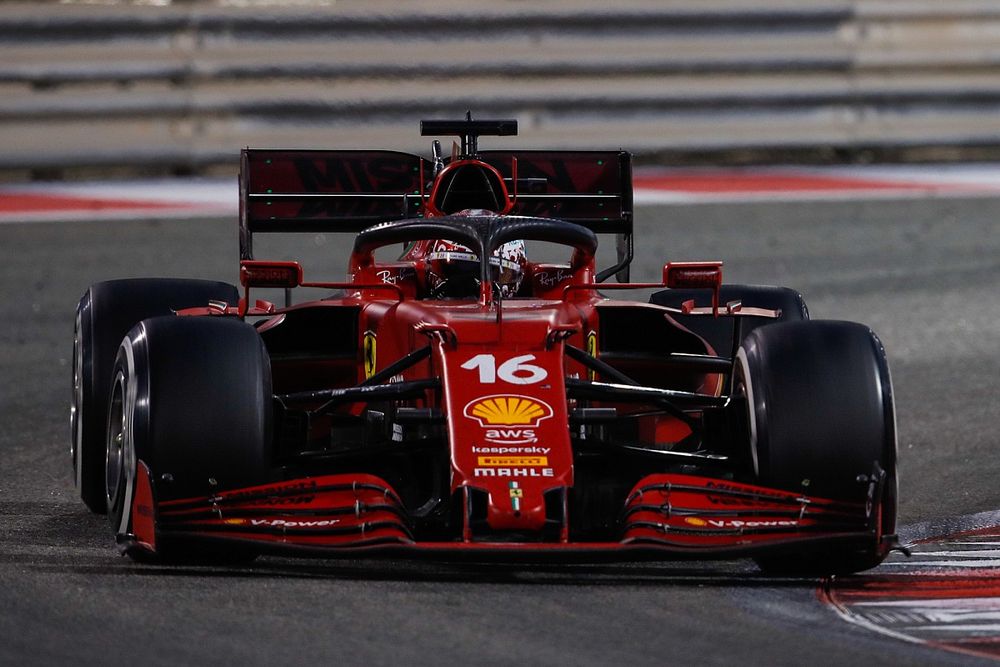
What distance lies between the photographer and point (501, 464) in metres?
5.48

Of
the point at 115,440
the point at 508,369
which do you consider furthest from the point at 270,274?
the point at 508,369

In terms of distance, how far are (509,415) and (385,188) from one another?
271cm

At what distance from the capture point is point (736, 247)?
1349 centimetres

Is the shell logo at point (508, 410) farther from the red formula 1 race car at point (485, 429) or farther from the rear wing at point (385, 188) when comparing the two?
the rear wing at point (385, 188)

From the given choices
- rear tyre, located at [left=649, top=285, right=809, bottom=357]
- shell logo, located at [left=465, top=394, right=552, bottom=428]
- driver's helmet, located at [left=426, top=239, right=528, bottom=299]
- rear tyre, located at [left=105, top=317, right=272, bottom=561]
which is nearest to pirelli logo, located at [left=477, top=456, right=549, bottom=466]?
shell logo, located at [left=465, top=394, right=552, bottom=428]

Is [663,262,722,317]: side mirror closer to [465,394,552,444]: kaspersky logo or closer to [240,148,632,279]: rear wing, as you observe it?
[465,394,552,444]: kaspersky logo

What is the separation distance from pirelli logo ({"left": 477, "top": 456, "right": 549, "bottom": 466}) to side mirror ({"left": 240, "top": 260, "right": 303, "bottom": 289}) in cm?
104

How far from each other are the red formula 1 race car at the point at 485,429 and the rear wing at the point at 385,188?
41.0 inches

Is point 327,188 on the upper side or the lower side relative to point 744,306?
upper

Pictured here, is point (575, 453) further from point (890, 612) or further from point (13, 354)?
point (13, 354)

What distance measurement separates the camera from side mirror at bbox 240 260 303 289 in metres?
6.19

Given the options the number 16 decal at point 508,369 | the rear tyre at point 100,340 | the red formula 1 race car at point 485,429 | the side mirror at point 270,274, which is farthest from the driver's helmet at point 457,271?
the number 16 decal at point 508,369

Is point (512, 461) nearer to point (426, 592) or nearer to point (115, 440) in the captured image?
point (426, 592)

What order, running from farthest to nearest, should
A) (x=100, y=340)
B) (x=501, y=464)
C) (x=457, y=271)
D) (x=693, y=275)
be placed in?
(x=457, y=271)
(x=100, y=340)
(x=693, y=275)
(x=501, y=464)
